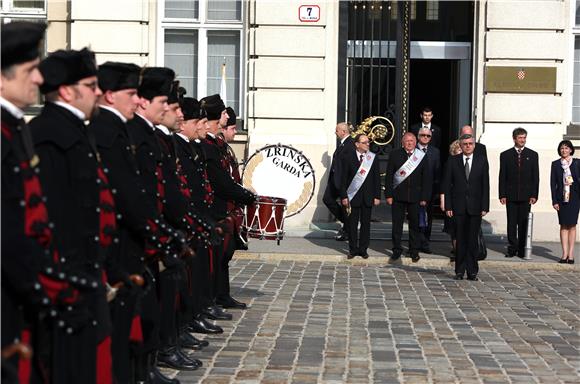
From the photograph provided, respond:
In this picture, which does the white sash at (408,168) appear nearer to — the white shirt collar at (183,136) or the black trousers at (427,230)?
the black trousers at (427,230)

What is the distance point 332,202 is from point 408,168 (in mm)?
1625

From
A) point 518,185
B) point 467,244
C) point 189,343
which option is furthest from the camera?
point 518,185

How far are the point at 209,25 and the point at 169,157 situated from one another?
38.7 ft

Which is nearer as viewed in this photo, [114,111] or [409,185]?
[114,111]

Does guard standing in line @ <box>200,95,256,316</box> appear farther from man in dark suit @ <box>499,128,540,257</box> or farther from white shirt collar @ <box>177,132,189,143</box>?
man in dark suit @ <box>499,128,540,257</box>

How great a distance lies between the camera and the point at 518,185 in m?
16.2

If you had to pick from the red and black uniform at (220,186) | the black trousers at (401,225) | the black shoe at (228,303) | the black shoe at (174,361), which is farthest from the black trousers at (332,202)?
the black shoe at (174,361)

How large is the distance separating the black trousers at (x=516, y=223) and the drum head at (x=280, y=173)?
9.28ft

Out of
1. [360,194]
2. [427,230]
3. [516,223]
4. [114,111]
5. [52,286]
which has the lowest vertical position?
[427,230]

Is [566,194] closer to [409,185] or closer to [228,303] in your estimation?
[409,185]

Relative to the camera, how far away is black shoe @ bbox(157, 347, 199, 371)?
8055 millimetres

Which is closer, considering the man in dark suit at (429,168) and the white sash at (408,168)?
the white sash at (408,168)

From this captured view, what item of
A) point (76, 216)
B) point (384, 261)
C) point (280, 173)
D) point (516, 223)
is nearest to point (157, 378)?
point (76, 216)

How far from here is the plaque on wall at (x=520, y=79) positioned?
697 inches
